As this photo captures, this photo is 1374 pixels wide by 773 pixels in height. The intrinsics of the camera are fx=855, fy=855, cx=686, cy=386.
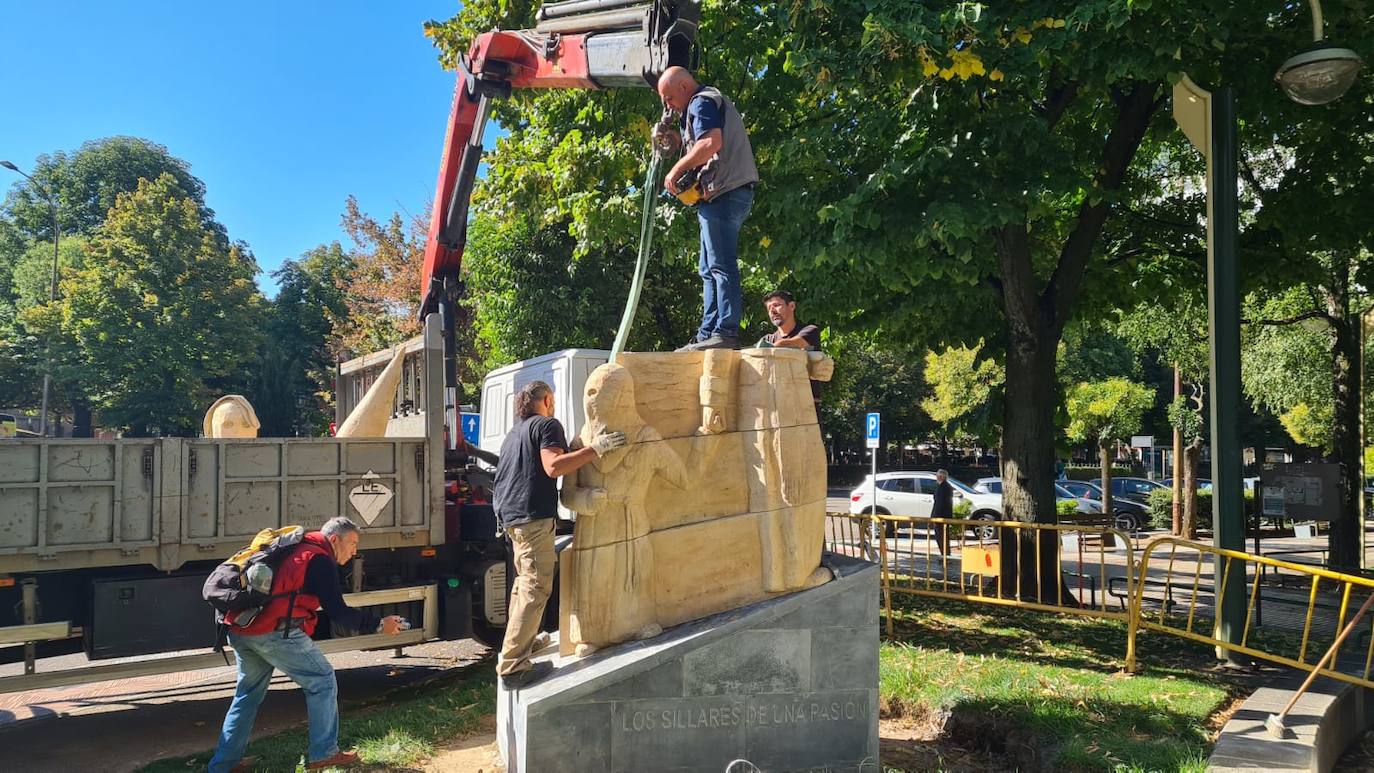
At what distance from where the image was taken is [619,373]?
4.95 meters

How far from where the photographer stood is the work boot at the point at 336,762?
204 inches

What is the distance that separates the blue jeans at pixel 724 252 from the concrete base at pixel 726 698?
184 centimetres

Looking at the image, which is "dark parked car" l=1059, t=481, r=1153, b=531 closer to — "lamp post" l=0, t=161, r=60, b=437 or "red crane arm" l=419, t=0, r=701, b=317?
"red crane arm" l=419, t=0, r=701, b=317

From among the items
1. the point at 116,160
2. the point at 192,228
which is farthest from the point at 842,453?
the point at 116,160

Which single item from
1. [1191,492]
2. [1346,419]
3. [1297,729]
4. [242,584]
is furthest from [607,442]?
[1191,492]

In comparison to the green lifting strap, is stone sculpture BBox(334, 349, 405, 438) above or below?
below

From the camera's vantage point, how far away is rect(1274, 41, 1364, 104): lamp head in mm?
6254

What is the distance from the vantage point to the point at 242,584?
192 inches

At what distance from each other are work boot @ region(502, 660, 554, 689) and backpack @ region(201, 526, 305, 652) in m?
1.37

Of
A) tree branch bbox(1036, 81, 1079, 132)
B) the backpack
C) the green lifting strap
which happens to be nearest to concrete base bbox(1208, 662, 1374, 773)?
the green lifting strap

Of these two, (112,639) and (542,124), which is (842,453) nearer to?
(542,124)

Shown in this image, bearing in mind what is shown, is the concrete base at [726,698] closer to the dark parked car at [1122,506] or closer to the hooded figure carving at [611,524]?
the hooded figure carving at [611,524]

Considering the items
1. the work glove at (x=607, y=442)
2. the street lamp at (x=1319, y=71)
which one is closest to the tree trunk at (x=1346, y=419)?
the street lamp at (x=1319, y=71)

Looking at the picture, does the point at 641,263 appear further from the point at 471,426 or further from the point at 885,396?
the point at 885,396
